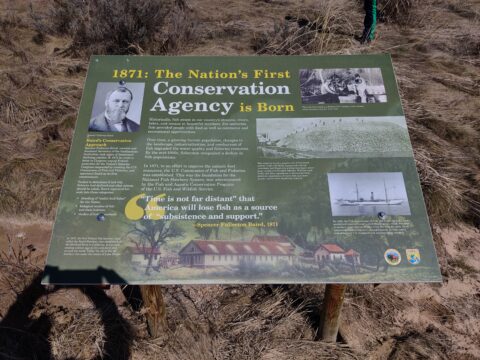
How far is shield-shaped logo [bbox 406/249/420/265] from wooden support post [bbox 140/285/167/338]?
1687 mm

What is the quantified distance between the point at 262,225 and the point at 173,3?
595cm

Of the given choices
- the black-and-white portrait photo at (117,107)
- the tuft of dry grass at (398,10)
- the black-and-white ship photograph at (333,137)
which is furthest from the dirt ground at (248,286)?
the black-and-white portrait photo at (117,107)

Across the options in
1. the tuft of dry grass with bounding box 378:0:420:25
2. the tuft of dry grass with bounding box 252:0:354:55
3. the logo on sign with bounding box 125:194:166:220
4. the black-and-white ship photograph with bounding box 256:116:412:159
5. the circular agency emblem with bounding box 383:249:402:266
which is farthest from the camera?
the tuft of dry grass with bounding box 378:0:420:25

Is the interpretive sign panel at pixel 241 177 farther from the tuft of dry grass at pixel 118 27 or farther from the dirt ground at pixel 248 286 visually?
the tuft of dry grass at pixel 118 27

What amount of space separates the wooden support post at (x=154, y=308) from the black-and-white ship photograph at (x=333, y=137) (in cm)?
A: 125

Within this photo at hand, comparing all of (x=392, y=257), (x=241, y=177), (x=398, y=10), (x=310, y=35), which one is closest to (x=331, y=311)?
(x=392, y=257)

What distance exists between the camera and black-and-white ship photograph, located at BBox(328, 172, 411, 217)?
2.44 meters

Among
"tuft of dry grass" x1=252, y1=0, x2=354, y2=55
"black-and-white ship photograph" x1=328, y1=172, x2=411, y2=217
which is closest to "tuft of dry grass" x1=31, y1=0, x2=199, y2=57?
"tuft of dry grass" x1=252, y1=0, x2=354, y2=55

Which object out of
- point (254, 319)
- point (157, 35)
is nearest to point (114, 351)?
point (254, 319)

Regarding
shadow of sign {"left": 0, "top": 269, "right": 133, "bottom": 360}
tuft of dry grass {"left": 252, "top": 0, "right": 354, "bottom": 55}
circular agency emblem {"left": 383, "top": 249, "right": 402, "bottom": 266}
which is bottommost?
shadow of sign {"left": 0, "top": 269, "right": 133, "bottom": 360}

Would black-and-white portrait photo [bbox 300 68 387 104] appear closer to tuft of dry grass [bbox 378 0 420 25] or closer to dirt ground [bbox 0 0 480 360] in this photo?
dirt ground [bbox 0 0 480 360]

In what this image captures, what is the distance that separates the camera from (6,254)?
159 inches

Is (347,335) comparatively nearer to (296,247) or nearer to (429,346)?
(429,346)

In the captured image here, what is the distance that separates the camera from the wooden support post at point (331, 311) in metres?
2.87
